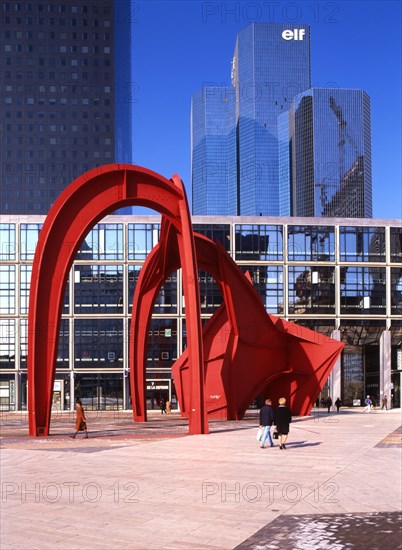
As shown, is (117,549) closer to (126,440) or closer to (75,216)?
(126,440)

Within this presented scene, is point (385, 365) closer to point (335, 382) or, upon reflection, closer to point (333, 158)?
point (335, 382)

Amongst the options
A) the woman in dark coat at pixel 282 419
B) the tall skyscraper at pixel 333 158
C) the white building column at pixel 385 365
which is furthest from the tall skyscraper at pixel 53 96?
the woman in dark coat at pixel 282 419

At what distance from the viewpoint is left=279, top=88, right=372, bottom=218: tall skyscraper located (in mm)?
191750

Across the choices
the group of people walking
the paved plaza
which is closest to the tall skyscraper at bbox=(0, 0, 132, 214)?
the paved plaza

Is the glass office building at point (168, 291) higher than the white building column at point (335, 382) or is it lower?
higher

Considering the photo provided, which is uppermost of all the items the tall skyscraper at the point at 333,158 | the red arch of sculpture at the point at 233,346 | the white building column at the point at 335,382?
the tall skyscraper at the point at 333,158

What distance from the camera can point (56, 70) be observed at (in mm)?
150000

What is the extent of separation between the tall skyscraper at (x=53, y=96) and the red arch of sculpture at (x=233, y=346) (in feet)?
380

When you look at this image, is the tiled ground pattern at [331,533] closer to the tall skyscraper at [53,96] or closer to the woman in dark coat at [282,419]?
the woman in dark coat at [282,419]

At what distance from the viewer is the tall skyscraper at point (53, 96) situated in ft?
485

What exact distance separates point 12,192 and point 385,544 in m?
145

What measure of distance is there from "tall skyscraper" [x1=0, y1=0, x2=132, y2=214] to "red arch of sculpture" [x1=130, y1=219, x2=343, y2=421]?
116m

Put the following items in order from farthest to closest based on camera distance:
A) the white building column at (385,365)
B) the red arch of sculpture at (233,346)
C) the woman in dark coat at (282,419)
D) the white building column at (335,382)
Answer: the white building column at (385,365) → the white building column at (335,382) → the red arch of sculpture at (233,346) → the woman in dark coat at (282,419)

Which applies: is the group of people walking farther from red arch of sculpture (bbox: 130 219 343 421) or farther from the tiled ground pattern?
red arch of sculpture (bbox: 130 219 343 421)
